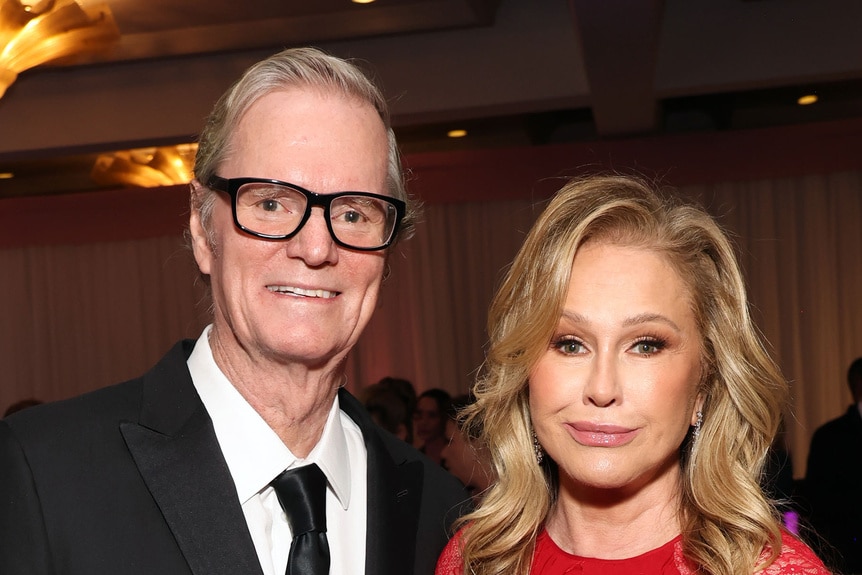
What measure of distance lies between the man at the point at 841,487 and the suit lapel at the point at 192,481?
180 inches

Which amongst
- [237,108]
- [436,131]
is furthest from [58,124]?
[237,108]

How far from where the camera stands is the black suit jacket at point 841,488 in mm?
5387

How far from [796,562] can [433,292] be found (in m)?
8.24

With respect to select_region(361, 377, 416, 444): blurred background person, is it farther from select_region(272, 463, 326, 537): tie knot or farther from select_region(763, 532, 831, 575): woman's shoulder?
select_region(763, 532, 831, 575): woman's shoulder

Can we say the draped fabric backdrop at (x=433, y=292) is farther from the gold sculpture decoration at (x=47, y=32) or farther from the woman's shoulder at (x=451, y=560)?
the woman's shoulder at (x=451, y=560)

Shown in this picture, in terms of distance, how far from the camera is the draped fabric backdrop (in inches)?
358

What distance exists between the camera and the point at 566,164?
8.38 m

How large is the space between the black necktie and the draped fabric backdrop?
6090 mm

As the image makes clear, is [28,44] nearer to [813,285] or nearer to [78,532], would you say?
[78,532]

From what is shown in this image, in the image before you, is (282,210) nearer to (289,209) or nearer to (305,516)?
(289,209)

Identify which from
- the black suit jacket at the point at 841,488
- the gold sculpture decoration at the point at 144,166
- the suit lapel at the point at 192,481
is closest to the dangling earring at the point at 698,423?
the suit lapel at the point at 192,481

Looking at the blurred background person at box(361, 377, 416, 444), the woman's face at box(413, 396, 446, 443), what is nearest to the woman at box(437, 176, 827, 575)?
the blurred background person at box(361, 377, 416, 444)

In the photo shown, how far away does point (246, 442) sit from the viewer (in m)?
1.79

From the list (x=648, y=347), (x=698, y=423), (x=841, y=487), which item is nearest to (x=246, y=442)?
(x=648, y=347)
